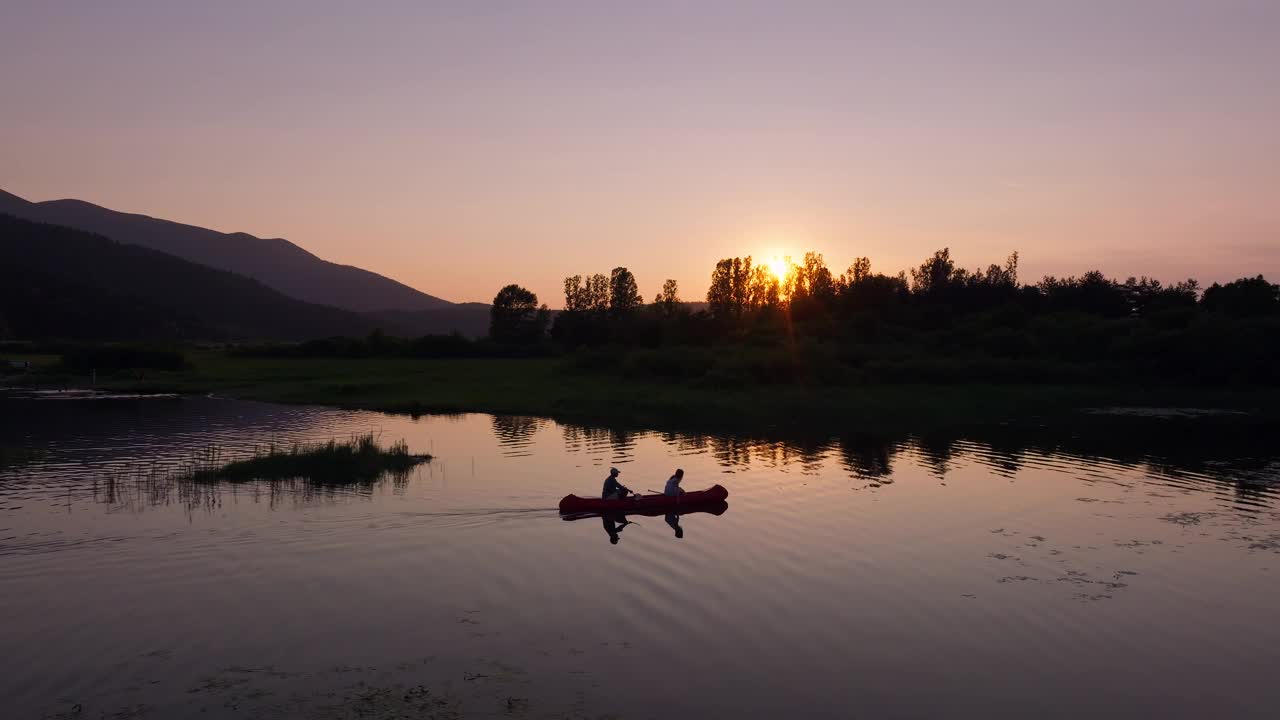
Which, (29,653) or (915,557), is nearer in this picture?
(29,653)

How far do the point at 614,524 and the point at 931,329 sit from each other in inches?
4335

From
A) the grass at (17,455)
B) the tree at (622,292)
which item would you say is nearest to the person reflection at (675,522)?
the grass at (17,455)

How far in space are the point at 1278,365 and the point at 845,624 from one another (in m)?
93.6

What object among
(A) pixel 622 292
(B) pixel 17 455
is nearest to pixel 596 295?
(A) pixel 622 292

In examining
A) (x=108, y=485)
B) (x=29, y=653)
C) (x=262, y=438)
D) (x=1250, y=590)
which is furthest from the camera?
(x=262, y=438)

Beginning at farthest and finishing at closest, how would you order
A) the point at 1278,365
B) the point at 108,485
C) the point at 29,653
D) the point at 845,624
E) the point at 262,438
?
the point at 1278,365 → the point at 262,438 → the point at 108,485 → the point at 845,624 → the point at 29,653

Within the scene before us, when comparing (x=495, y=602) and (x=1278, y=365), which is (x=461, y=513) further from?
(x=1278, y=365)

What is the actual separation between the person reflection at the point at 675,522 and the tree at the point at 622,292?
157m

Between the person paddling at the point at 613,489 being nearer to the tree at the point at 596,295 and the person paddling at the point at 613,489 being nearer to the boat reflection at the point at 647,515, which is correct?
the boat reflection at the point at 647,515

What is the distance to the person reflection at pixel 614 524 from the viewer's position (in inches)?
1242

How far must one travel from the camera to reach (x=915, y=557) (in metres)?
28.9

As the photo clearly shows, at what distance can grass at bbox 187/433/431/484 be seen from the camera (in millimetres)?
40688

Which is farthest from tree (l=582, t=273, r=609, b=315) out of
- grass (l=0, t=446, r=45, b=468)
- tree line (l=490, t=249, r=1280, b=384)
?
grass (l=0, t=446, r=45, b=468)

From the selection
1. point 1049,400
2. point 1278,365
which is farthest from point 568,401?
point 1278,365
